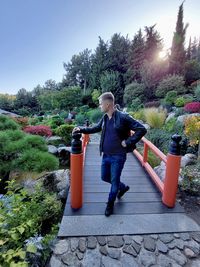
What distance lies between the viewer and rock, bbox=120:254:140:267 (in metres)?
1.73

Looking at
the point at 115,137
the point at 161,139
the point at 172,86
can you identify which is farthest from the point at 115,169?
the point at 172,86

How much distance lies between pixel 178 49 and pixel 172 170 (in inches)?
725

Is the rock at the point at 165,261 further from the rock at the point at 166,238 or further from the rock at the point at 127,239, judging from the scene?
the rock at the point at 127,239

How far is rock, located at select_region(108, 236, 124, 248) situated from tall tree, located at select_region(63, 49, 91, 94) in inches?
1005

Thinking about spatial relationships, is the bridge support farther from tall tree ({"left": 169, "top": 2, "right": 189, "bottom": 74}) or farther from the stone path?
tall tree ({"left": 169, "top": 2, "right": 189, "bottom": 74})

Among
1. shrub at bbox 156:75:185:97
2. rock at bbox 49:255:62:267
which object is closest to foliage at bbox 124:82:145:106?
shrub at bbox 156:75:185:97

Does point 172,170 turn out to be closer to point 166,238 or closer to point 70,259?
point 166,238

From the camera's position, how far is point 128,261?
69.2 inches

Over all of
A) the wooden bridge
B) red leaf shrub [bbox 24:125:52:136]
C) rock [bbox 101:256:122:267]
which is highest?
red leaf shrub [bbox 24:125:52:136]

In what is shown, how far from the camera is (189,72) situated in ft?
55.5

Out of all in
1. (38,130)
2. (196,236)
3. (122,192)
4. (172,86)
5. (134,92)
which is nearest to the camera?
(196,236)

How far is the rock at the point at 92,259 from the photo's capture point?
172 centimetres

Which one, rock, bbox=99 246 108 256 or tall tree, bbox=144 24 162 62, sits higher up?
tall tree, bbox=144 24 162 62

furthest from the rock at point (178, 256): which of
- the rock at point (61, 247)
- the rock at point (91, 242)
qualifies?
the rock at point (61, 247)
